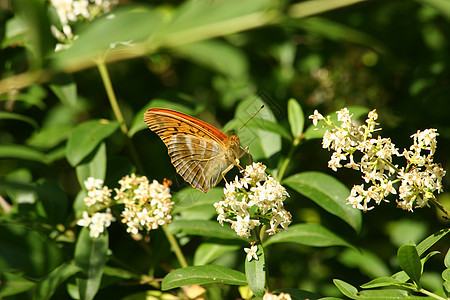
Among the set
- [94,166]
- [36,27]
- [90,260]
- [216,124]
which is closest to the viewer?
[36,27]

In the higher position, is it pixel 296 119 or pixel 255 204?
pixel 296 119

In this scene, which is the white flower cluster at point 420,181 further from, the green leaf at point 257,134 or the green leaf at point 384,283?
the green leaf at point 257,134

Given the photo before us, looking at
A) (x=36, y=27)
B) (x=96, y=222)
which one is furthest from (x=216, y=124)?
(x=36, y=27)

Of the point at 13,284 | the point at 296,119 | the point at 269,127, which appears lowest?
the point at 13,284

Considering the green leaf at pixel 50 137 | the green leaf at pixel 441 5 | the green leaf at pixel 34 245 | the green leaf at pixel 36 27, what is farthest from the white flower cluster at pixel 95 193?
the green leaf at pixel 441 5

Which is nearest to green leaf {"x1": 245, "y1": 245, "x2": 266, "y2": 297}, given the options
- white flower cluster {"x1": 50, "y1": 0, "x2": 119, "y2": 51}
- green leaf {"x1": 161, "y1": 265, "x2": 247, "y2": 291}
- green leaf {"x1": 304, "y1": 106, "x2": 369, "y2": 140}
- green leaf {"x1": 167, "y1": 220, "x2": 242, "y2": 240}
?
green leaf {"x1": 161, "y1": 265, "x2": 247, "y2": 291}

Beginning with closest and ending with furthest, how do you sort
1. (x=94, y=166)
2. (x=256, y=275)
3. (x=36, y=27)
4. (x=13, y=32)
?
(x=36, y=27), (x=256, y=275), (x=94, y=166), (x=13, y=32)

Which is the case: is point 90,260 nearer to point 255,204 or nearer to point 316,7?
point 255,204
